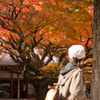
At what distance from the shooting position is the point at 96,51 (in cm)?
459

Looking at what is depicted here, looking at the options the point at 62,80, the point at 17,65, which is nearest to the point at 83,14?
the point at 17,65

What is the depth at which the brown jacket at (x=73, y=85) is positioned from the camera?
2090mm

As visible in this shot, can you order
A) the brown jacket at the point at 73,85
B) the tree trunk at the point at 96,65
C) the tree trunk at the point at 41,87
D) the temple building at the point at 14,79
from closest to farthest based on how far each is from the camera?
the brown jacket at the point at 73,85, the tree trunk at the point at 96,65, the tree trunk at the point at 41,87, the temple building at the point at 14,79

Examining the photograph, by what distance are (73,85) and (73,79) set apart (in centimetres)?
7

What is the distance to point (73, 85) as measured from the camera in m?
2.11

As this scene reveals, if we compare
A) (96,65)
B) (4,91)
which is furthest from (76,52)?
(4,91)

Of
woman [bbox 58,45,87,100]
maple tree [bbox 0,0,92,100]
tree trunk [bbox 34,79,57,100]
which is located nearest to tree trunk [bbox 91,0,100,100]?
woman [bbox 58,45,87,100]

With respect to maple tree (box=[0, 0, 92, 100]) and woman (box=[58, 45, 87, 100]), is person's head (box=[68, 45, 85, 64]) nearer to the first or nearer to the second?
woman (box=[58, 45, 87, 100])

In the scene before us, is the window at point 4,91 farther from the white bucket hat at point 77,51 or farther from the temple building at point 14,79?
the white bucket hat at point 77,51

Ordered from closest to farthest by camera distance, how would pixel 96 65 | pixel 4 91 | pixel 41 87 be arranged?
pixel 96 65
pixel 41 87
pixel 4 91

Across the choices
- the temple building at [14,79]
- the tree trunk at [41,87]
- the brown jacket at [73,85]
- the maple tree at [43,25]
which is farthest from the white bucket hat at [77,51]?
the temple building at [14,79]

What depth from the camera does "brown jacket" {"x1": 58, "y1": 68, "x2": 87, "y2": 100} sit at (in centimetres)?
209

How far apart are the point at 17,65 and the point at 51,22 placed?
6561 millimetres

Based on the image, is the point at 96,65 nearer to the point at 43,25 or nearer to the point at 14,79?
the point at 43,25
